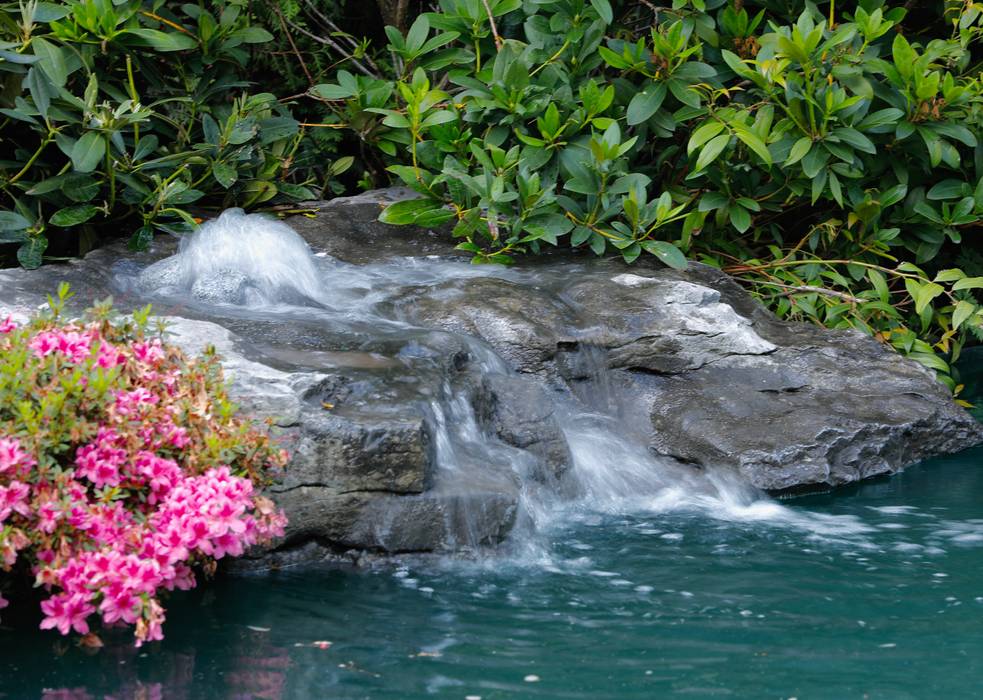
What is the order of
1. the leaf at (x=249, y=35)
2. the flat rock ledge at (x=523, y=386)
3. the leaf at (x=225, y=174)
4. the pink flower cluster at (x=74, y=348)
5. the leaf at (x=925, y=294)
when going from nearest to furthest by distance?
the pink flower cluster at (x=74, y=348)
the flat rock ledge at (x=523, y=386)
the leaf at (x=225, y=174)
the leaf at (x=925, y=294)
the leaf at (x=249, y=35)

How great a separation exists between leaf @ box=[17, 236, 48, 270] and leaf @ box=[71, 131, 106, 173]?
16.6 inches

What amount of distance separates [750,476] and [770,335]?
1.17 meters

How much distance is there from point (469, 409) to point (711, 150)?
2488 mm

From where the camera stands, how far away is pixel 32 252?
5684 mm

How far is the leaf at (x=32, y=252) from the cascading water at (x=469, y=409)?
62cm

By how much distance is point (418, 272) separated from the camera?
621 cm

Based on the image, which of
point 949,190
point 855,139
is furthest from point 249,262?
point 949,190

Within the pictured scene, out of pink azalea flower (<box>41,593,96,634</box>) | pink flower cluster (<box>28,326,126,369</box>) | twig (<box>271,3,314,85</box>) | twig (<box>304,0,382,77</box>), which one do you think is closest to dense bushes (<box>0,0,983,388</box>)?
twig (<box>271,3,314,85</box>)

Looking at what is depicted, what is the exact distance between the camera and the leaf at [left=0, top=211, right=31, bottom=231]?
569 cm

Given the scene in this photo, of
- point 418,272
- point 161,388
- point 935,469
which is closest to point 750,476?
point 935,469

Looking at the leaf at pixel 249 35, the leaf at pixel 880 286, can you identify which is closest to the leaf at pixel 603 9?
the leaf at pixel 249 35

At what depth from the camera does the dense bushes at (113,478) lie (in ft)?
10.8

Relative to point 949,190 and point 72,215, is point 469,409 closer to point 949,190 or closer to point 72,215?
point 72,215

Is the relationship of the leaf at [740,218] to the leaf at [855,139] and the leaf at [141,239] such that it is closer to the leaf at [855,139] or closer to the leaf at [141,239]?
the leaf at [855,139]
